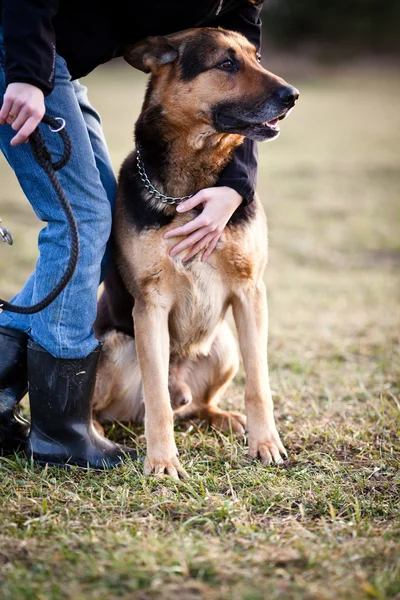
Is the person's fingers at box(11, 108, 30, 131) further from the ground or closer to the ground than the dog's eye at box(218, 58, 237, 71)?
closer to the ground

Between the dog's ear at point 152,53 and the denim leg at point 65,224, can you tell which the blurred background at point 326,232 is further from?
the dog's ear at point 152,53

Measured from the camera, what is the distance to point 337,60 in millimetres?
37969

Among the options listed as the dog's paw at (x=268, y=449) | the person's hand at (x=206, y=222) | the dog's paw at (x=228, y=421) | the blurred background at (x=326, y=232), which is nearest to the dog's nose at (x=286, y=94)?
the person's hand at (x=206, y=222)

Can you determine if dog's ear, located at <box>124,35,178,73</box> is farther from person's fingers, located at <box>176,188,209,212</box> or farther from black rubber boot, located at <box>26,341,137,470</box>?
black rubber boot, located at <box>26,341,137,470</box>

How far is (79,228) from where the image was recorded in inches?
107

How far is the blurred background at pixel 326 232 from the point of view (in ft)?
15.7

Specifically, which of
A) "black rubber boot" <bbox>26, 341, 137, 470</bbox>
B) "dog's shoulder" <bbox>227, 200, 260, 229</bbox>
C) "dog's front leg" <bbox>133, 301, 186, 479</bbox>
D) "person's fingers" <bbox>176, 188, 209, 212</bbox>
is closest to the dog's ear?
"person's fingers" <bbox>176, 188, 209, 212</bbox>

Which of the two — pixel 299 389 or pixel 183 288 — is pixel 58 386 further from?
pixel 299 389

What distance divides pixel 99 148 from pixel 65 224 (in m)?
0.57

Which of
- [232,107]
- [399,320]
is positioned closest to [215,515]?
[232,107]

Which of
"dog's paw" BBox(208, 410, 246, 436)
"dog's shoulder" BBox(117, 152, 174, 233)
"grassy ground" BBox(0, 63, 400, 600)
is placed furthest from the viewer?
"dog's paw" BBox(208, 410, 246, 436)

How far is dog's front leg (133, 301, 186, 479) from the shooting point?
9.29 feet

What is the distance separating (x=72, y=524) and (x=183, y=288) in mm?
1184

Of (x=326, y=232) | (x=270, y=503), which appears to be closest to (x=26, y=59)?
(x=270, y=503)
